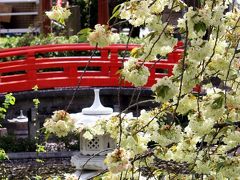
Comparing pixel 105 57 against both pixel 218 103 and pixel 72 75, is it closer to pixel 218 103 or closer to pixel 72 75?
pixel 72 75

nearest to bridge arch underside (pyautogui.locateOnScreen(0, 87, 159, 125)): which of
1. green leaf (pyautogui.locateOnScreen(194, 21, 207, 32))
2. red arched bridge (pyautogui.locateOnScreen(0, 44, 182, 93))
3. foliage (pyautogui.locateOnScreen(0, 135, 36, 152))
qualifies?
red arched bridge (pyautogui.locateOnScreen(0, 44, 182, 93))

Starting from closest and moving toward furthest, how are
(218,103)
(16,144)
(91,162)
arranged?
(218,103)
(91,162)
(16,144)

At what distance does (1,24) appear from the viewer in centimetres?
1947

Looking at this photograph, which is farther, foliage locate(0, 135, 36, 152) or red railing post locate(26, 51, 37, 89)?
red railing post locate(26, 51, 37, 89)

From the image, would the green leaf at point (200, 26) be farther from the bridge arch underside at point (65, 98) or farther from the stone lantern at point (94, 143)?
the bridge arch underside at point (65, 98)

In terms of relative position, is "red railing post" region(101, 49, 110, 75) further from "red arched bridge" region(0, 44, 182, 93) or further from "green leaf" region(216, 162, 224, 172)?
"green leaf" region(216, 162, 224, 172)

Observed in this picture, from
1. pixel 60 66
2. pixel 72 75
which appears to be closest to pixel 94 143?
pixel 60 66

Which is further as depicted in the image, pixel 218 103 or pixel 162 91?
pixel 218 103

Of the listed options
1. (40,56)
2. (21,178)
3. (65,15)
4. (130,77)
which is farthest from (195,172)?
(40,56)

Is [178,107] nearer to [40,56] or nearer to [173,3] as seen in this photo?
[173,3]

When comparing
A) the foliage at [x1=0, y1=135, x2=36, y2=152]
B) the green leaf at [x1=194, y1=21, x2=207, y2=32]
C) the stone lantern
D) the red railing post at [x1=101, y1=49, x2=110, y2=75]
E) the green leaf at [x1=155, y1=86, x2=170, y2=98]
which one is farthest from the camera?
the red railing post at [x1=101, y1=49, x2=110, y2=75]

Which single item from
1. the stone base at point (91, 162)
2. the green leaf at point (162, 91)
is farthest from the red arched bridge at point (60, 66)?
the green leaf at point (162, 91)

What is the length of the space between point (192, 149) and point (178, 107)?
0.25m

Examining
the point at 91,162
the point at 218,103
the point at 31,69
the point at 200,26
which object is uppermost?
the point at 200,26
